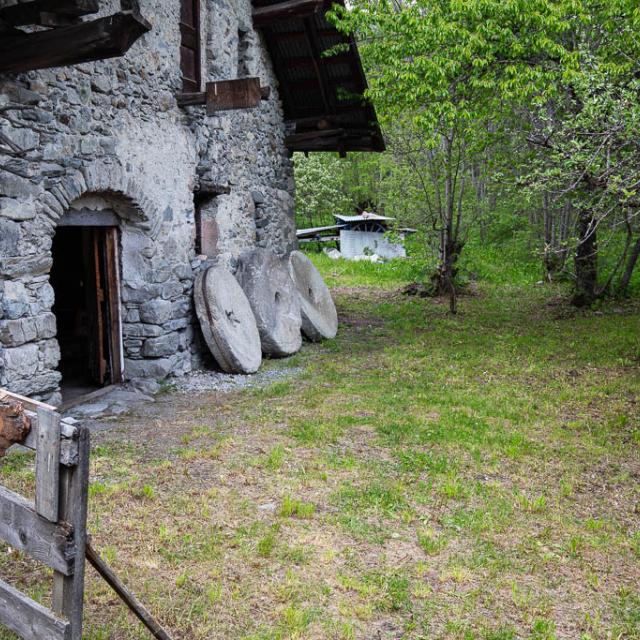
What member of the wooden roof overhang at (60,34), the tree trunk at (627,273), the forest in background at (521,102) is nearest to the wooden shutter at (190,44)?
the forest in background at (521,102)

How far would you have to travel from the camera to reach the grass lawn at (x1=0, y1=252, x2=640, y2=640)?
3.31 m

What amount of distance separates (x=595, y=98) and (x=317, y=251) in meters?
17.1

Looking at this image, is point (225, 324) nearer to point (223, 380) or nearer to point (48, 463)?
point (223, 380)

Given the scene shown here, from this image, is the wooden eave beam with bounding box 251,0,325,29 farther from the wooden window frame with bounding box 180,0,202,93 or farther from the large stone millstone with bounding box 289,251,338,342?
the large stone millstone with bounding box 289,251,338,342

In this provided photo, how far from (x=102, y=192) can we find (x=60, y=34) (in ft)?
6.41

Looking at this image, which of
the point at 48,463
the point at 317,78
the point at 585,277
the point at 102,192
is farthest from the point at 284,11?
the point at 48,463

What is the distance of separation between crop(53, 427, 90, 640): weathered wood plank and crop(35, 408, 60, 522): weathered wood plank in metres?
0.03

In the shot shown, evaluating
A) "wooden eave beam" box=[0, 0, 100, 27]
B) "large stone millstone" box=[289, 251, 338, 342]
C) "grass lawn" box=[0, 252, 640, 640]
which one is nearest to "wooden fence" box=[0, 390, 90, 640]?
"grass lawn" box=[0, 252, 640, 640]

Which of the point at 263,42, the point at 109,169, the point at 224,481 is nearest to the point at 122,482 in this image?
the point at 224,481

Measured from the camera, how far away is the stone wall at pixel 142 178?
547cm

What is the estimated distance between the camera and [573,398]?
6.91 meters

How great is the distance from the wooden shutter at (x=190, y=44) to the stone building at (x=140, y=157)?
0.03 meters

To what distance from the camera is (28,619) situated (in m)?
2.54

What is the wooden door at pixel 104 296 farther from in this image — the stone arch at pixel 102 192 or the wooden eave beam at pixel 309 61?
the wooden eave beam at pixel 309 61
